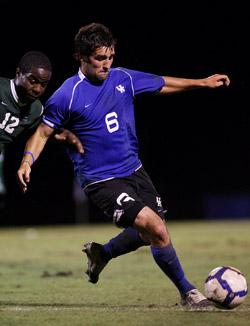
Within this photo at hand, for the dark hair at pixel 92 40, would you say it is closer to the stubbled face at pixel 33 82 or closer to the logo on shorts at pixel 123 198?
the stubbled face at pixel 33 82

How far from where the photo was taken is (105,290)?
8.32 meters

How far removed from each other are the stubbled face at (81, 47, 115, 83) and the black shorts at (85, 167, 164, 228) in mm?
936

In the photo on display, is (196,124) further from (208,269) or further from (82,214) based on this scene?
(208,269)

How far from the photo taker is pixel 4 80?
6.74 m

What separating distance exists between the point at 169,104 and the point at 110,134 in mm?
25450

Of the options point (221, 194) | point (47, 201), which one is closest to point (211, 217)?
point (221, 194)

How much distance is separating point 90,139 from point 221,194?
29303 millimetres

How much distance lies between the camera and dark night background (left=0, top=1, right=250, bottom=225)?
2158 cm

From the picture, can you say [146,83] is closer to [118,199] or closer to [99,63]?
[99,63]

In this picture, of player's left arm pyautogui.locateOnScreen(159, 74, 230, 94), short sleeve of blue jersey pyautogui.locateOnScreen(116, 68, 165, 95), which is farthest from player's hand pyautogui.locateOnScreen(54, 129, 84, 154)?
player's left arm pyautogui.locateOnScreen(159, 74, 230, 94)

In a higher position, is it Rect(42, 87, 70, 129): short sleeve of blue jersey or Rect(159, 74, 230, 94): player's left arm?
Rect(159, 74, 230, 94): player's left arm

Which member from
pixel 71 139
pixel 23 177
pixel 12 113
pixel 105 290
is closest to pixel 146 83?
pixel 71 139

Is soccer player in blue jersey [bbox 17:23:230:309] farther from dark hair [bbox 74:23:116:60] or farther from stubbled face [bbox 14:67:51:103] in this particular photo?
stubbled face [bbox 14:67:51:103]

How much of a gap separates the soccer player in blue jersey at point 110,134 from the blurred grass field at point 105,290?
51cm
